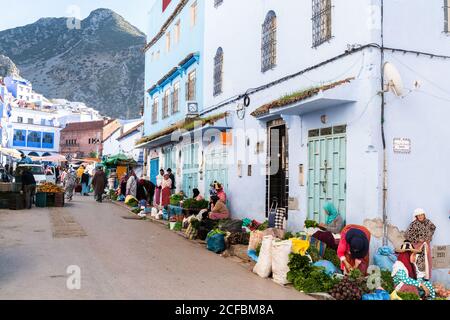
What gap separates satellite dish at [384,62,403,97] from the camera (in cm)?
865

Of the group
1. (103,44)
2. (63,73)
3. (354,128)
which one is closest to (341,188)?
(354,128)

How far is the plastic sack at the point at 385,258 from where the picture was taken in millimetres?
8305

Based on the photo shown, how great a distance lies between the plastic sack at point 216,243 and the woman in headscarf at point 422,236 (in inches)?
160

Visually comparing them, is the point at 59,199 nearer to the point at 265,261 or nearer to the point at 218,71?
the point at 218,71

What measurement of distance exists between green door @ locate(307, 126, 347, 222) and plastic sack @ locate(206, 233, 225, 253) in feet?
6.77

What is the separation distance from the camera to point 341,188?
9562 mm

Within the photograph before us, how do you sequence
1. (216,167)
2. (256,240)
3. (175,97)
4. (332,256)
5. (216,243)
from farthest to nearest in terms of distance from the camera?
(175,97), (216,167), (216,243), (256,240), (332,256)

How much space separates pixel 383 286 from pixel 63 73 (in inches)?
6078

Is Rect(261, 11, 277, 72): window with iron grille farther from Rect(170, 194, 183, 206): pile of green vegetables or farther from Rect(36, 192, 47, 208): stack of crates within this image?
Rect(36, 192, 47, 208): stack of crates

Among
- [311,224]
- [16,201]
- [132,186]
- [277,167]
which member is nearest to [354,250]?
[311,224]

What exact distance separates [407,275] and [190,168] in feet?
41.1

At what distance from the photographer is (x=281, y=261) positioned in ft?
26.9

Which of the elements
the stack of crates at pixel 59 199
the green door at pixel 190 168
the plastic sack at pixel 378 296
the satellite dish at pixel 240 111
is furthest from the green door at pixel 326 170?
the stack of crates at pixel 59 199
